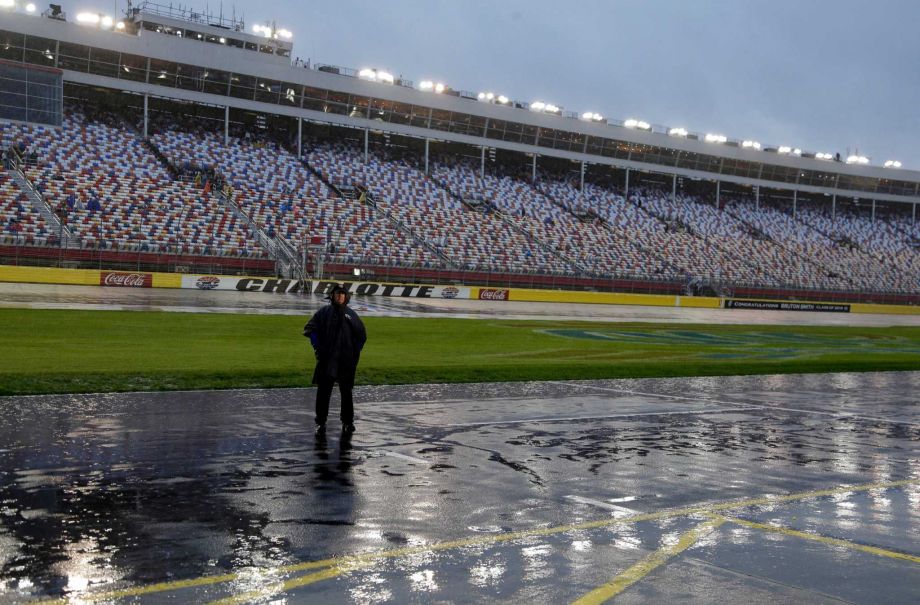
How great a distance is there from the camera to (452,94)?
7644 cm

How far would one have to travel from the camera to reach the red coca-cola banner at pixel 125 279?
4645 centimetres

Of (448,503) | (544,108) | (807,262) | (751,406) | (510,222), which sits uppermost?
(544,108)

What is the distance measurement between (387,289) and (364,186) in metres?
14.6

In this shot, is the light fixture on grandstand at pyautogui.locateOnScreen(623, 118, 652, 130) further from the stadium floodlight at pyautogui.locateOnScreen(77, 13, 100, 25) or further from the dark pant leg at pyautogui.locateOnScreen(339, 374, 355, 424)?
the dark pant leg at pyautogui.locateOnScreen(339, 374, 355, 424)

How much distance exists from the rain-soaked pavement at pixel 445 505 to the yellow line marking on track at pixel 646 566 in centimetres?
2

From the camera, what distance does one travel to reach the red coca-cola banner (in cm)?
4645

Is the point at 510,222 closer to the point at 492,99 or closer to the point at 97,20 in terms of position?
the point at 492,99

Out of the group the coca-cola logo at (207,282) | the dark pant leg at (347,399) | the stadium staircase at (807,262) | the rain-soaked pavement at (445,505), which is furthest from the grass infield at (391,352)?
the stadium staircase at (807,262)

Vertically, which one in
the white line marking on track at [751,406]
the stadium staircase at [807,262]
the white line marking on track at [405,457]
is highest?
the stadium staircase at [807,262]

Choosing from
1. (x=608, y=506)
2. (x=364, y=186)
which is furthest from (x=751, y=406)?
(x=364, y=186)

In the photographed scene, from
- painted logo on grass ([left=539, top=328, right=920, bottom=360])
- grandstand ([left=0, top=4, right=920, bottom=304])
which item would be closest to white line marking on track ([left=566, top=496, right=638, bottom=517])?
painted logo on grass ([left=539, top=328, right=920, bottom=360])

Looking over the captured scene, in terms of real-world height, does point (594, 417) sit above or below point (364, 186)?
below

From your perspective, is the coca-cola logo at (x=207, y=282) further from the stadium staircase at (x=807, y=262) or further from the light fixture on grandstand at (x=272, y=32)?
the stadium staircase at (x=807, y=262)

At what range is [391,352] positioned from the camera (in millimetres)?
22969
